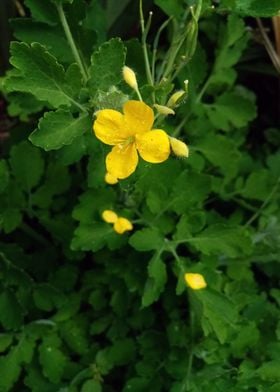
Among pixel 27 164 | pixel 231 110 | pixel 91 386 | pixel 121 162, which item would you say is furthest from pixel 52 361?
pixel 231 110

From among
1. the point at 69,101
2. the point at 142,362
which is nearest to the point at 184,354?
the point at 142,362

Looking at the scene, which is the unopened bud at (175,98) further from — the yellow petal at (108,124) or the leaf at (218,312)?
the leaf at (218,312)

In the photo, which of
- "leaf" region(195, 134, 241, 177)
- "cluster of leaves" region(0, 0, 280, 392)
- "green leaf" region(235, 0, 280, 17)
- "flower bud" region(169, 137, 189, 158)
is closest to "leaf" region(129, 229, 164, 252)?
"cluster of leaves" region(0, 0, 280, 392)

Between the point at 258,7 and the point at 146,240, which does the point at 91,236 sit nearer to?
the point at 146,240

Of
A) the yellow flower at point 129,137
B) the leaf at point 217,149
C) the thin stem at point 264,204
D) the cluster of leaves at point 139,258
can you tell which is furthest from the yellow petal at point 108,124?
the thin stem at point 264,204

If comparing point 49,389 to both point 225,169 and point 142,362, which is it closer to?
point 142,362
